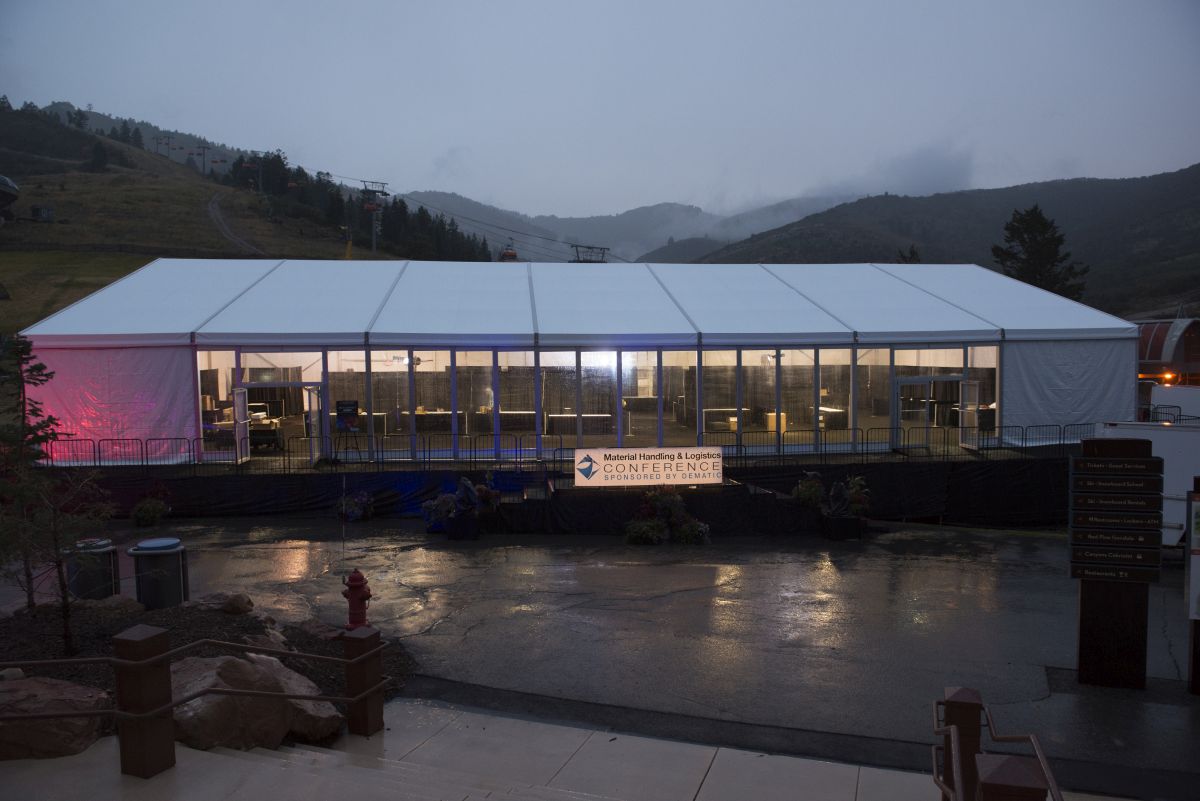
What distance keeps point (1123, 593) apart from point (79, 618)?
11056mm

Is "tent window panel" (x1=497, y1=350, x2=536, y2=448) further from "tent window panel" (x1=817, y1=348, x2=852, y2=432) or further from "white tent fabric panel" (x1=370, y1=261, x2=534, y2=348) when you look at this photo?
"tent window panel" (x1=817, y1=348, x2=852, y2=432)

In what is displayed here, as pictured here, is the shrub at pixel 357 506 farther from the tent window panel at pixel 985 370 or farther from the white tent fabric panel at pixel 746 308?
the tent window panel at pixel 985 370

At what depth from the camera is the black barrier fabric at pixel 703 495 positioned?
1675 centimetres

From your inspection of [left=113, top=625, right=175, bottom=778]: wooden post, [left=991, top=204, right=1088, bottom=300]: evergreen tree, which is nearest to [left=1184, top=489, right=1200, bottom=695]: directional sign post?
[left=113, top=625, right=175, bottom=778]: wooden post

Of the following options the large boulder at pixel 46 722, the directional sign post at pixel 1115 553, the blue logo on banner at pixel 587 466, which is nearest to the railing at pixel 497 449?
the blue logo on banner at pixel 587 466

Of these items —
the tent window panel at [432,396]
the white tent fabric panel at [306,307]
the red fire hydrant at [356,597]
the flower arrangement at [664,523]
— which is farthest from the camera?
the tent window panel at [432,396]

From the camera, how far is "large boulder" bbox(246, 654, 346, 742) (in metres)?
6.80

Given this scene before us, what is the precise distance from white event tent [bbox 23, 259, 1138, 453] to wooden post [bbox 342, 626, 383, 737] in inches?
562

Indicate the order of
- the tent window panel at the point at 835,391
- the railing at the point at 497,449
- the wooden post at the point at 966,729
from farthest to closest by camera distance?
the tent window panel at the point at 835,391, the railing at the point at 497,449, the wooden post at the point at 966,729

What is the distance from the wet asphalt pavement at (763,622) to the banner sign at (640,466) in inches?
51.9

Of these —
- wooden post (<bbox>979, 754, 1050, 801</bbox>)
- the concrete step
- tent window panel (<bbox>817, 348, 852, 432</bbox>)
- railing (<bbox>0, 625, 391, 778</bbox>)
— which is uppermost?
tent window panel (<bbox>817, 348, 852, 432</bbox>)

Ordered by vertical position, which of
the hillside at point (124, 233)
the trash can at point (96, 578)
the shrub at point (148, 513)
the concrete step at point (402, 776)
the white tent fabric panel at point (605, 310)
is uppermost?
the hillside at point (124, 233)

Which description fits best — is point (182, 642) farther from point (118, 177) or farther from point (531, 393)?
point (118, 177)

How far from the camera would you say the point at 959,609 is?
11.5 meters
